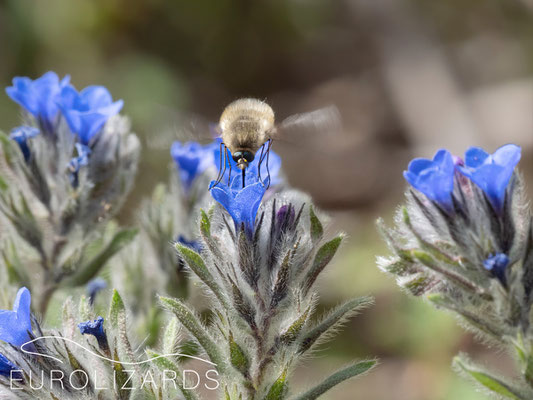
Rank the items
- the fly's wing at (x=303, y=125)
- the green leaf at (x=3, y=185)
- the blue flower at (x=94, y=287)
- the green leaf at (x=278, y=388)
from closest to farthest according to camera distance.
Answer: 1. the green leaf at (x=278, y=388)
2. the fly's wing at (x=303, y=125)
3. the green leaf at (x=3, y=185)
4. the blue flower at (x=94, y=287)

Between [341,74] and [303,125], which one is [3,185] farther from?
[341,74]

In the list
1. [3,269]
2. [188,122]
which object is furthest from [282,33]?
[3,269]

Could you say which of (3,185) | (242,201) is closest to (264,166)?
(242,201)

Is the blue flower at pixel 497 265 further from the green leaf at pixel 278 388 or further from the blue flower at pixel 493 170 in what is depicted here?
the green leaf at pixel 278 388

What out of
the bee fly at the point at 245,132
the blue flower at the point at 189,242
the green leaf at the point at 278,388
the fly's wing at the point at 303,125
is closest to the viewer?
the green leaf at the point at 278,388

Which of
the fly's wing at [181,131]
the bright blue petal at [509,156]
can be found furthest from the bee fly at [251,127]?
the bright blue petal at [509,156]

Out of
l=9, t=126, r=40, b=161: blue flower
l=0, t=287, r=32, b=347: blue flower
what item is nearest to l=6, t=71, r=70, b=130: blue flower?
l=9, t=126, r=40, b=161: blue flower
